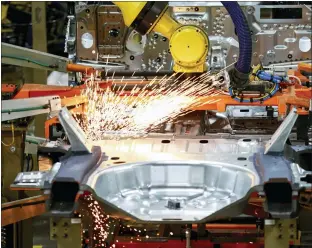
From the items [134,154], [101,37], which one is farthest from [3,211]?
[101,37]

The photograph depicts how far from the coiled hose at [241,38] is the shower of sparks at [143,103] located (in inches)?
13.1

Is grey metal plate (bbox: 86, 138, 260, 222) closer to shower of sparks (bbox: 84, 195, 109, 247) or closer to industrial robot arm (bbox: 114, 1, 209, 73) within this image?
shower of sparks (bbox: 84, 195, 109, 247)

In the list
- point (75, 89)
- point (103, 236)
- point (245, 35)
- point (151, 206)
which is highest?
point (245, 35)

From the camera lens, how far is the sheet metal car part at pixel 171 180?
4.05 metres

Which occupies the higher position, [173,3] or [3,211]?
[173,3]

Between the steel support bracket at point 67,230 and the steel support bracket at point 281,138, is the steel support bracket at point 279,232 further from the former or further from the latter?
the steel support bracket at point 67,230

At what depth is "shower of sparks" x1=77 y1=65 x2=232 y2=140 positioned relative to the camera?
19.0 ft

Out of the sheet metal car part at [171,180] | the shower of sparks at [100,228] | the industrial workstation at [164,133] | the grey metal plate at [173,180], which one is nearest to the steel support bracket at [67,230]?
the industrial workstation at [164,133]

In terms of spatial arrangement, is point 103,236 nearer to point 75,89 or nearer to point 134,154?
point 134,154

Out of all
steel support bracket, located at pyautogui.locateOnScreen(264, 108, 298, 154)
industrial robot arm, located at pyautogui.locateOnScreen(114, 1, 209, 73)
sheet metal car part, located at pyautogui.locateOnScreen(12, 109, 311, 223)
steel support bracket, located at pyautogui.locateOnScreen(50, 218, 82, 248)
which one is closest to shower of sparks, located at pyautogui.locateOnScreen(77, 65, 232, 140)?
industrial robot arm, located at pyautogui.locateOnScreen(114, 1, 209, 73)

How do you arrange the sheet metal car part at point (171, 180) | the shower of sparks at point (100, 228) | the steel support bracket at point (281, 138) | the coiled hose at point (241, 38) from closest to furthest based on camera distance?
the sheet metal car part at point (171, 180), the steel support bracket at point (281, 138), the shower of sparks at point (100, 228), the coiled hose at point (241, 38)

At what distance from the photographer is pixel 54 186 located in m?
4.12

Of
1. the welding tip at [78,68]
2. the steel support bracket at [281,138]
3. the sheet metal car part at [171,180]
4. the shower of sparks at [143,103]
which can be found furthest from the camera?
the welding tip at [78,68]

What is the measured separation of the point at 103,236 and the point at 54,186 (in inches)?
Answer: 44.1
